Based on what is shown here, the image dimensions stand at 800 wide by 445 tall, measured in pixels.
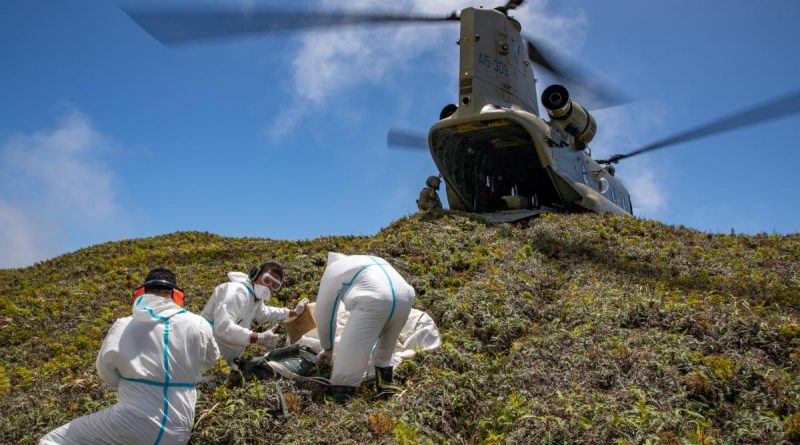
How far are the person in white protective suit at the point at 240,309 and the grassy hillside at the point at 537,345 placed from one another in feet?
1.79

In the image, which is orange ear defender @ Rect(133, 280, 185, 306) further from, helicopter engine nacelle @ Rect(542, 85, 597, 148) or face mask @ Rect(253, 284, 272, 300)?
helicopter engine nacelle @ Rect(542, 85, 597, 148)

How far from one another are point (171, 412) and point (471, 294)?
6.05 metres

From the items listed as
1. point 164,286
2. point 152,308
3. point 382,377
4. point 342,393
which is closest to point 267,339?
point 342,393

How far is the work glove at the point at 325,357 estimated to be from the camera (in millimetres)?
7420

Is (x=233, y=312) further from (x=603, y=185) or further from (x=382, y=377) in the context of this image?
(x=603, y=185)

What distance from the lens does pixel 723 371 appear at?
6684 mm

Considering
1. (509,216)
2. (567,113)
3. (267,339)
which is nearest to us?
(267,339)

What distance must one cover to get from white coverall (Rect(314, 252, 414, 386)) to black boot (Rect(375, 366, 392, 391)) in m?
0.05

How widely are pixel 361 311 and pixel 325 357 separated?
3.54 feet

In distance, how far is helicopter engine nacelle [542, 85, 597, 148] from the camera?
19.6m

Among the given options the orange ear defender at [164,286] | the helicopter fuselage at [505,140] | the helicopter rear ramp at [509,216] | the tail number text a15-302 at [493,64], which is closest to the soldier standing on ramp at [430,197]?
the helicopter fuselage at [505,140]

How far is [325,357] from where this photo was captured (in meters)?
7.45

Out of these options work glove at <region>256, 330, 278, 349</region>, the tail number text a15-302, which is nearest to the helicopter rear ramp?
the tail number text a15-302

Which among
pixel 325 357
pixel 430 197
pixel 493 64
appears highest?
pixel 493 64
